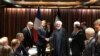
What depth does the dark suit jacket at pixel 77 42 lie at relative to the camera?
31.5ft

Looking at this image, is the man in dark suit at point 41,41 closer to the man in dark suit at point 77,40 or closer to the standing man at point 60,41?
the man in dark suit at point 77,40

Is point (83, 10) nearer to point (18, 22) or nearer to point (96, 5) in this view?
point (96, 5)

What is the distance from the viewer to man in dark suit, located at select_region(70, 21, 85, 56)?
9.59 metres

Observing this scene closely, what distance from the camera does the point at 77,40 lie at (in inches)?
382

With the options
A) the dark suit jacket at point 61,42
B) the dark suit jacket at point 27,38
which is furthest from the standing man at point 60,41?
the dark suit jacket at point 27,38

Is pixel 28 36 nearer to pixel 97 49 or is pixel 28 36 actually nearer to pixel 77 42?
pixel 77 42

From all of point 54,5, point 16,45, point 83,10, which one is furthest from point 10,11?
point 16,45

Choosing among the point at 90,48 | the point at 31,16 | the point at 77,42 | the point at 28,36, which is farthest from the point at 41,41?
the point at 31,16

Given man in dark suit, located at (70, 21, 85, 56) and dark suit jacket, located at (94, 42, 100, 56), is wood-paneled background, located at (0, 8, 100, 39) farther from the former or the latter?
dark suit jacket, located at (94, 42, 100, 56)

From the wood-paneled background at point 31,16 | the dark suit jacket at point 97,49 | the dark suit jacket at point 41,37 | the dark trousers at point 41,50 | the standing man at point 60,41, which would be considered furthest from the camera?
the wood-paneled background at point 31,16

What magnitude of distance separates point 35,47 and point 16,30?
561cm

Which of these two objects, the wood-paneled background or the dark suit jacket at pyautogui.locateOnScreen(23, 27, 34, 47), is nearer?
the dark suit jacket at pyautogui.locateOnScreen(23, 27, 34, 47)

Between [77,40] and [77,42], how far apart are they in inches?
2.7

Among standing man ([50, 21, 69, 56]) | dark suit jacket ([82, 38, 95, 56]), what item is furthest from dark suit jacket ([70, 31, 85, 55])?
dark suit jacket ([82, 38, 95, 56])
